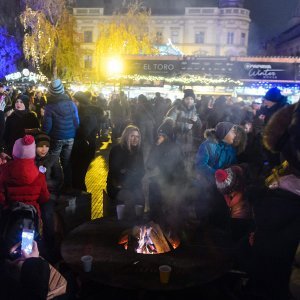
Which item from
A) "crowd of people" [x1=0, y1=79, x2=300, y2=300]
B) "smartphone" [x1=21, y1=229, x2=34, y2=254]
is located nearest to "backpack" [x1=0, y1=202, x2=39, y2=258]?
"crowd of people" [x1=0, y1=79, x2=300, y2=300]

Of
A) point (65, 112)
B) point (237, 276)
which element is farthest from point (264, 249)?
point (65, 112)

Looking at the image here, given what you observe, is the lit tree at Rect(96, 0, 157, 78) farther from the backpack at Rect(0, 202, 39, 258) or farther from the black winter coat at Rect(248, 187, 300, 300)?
the black winter coat at Rect(248, 187, 300, 300)

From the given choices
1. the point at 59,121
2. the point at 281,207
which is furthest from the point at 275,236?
the point at 59,121

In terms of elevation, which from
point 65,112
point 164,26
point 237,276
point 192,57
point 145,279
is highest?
point 164,26

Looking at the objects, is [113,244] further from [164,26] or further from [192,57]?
[164,26]

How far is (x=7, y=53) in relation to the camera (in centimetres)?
3428

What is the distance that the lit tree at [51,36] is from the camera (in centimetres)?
2828

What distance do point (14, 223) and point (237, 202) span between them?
2.71 metres

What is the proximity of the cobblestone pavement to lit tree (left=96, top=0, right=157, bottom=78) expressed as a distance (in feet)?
66.1

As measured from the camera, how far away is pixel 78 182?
7.55 m

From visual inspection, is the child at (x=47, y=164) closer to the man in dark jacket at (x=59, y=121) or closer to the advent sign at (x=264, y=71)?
the man in dark jacket at (x=59, y=121)

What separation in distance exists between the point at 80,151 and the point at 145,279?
4.36 meters

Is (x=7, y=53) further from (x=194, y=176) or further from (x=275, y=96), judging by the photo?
(x=194, y=176)

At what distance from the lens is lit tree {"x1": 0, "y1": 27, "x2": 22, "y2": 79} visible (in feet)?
110
